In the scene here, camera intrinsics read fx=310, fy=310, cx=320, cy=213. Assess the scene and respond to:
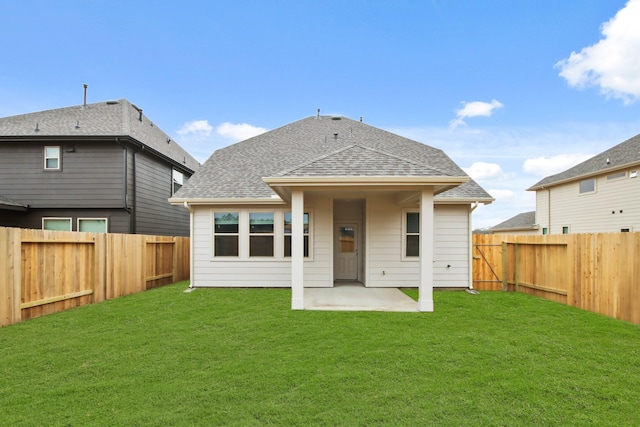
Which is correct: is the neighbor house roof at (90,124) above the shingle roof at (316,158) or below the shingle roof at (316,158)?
above

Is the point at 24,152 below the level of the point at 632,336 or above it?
above

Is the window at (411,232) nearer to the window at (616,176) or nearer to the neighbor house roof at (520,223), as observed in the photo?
the window at (616,176)

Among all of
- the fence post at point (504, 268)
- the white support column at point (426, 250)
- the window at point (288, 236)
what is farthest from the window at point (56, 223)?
the fence post at point (504, 268)

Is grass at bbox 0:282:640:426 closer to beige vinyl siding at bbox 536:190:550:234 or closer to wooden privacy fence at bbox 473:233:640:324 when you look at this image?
wooden privacy fence at bbox 473:233:640:324

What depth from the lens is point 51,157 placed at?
11.5m

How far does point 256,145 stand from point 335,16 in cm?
654

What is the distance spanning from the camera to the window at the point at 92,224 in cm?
1142

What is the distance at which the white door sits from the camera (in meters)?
10.3

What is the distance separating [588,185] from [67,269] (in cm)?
2246

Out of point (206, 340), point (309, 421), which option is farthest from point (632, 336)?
point (206, 340)

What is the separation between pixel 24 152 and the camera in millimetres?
11445

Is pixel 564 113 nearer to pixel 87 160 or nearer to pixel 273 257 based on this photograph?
pixel 273 257

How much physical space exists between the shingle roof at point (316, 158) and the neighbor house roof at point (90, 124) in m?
3.42

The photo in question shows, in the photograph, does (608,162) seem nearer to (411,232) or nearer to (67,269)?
(411,232)
